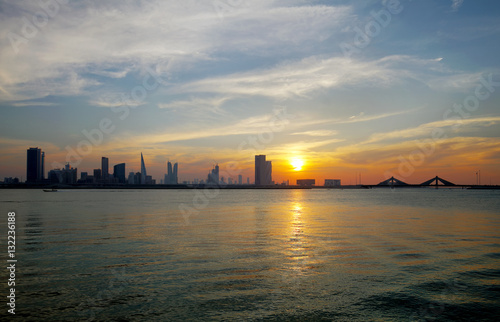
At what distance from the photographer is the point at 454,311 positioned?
1462cm

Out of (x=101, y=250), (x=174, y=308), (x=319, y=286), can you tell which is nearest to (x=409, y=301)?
(x=319, y=286)

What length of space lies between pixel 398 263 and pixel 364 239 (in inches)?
435

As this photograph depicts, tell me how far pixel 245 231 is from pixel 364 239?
1339 cm

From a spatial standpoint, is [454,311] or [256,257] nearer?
[454,311]

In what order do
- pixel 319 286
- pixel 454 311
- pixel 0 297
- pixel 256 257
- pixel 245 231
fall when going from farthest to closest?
pixel 245 231 → pixel 256 257 → pixel 319 286 → pixel 0 297 → pixel 454 311

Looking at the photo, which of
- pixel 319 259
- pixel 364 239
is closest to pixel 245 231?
pixel 364 239

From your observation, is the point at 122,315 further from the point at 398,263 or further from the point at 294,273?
the point at 398,263

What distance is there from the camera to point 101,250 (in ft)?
90.3

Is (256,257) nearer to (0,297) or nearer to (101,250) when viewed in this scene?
(101,250)

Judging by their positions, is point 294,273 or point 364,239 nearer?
point 294,273

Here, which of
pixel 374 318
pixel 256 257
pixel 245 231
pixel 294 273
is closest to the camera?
pixel 374 318

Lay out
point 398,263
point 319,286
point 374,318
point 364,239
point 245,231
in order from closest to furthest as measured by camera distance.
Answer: point 374,318
point 319,286
point 398,263
point 364,239
point 245,231

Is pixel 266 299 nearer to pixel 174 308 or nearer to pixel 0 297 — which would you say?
pixel 174 308

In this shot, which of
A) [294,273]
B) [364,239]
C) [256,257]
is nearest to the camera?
[294,273]
